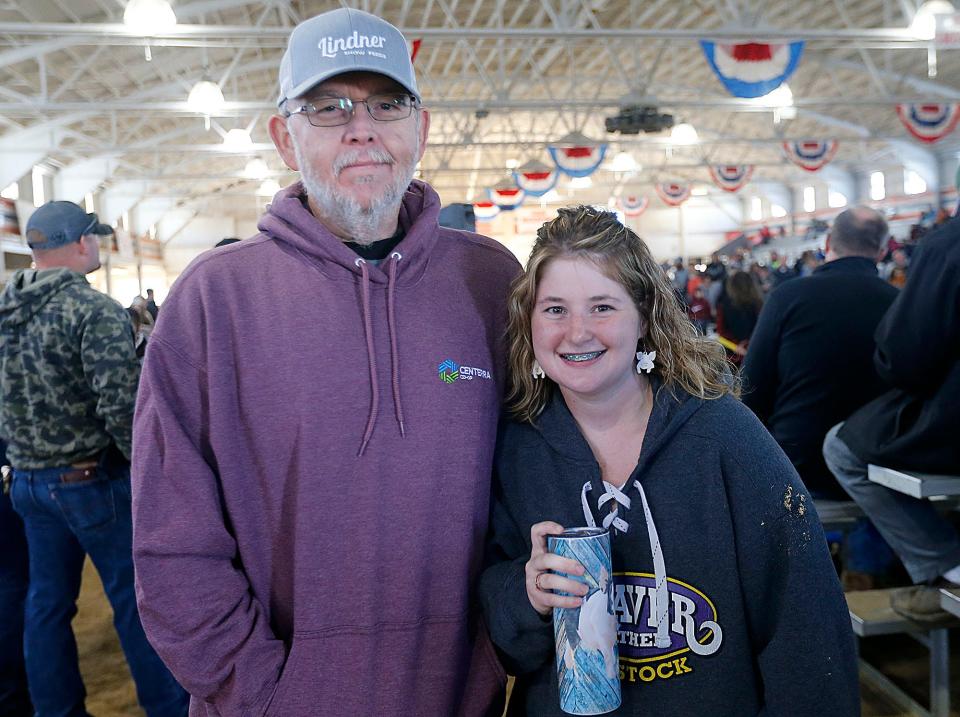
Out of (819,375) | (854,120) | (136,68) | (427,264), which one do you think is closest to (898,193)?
(854,120)

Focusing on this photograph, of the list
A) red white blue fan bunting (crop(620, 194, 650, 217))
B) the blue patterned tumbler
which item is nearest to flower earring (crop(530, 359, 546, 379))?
the blue patterned tumbler

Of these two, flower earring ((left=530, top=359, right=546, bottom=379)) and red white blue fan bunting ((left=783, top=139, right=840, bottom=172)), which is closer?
flower earring ((left=530, top=359, right=546, bottom=379))

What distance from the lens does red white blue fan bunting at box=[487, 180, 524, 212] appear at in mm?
15883

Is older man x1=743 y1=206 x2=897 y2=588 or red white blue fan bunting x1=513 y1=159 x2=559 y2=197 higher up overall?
red white blue fan bunting x1=513 y1=159 x2=559 y2=197

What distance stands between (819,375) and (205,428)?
271cm

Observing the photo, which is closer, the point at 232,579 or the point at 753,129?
the point at 232,579

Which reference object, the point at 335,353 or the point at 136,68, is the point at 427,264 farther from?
the point at 136,68

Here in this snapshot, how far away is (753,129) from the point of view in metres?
27.7

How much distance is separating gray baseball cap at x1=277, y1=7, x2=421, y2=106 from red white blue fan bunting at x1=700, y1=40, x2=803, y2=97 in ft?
25.5

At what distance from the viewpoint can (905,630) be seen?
281cm

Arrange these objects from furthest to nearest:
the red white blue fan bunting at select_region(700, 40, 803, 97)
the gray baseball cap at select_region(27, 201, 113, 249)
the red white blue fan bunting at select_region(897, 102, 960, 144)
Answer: the red white blue fan bunting at select_region(897, 102, 960, 144) → the red white blue fan bunting at select_region(700, 40, 803, 97) → the gray baseball cap at select_region(27, 201, 113, 249)

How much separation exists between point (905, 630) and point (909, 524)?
37cm

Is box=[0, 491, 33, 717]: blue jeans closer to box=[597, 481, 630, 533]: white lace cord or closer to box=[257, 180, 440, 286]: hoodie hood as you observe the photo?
box=[257, 180, 440, 286]: hoodie hood

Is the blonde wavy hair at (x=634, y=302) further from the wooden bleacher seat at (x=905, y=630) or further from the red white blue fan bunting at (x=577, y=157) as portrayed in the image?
the red white blue fan bunting at (x=577, y=157)
